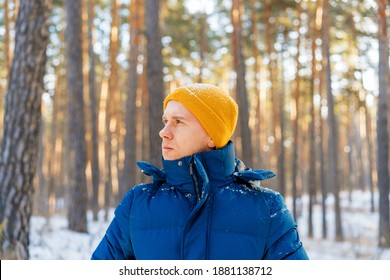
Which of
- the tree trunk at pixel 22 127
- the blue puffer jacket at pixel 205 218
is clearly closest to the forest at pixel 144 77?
the tree trunk at pixel 22 127

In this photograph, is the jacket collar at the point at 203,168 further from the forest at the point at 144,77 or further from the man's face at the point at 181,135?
the forest at the point at 144,77

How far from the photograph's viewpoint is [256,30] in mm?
21406

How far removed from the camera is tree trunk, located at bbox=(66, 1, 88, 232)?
Result: 1157 centimetres

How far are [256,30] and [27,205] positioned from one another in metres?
17.2

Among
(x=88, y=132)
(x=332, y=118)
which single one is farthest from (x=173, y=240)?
(x=88, y=132)

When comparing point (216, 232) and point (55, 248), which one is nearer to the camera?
point (216, 232)

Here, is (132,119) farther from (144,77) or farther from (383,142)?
(383,142)

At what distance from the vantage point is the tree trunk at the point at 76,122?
38.0 feet

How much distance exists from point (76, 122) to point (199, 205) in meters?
10.7

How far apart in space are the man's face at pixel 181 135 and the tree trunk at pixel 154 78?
7.51 metres

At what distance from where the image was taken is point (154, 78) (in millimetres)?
9672

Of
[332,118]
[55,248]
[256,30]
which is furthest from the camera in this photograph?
[256,30]

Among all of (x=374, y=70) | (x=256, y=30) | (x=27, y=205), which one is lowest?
(x=27, y=205)
